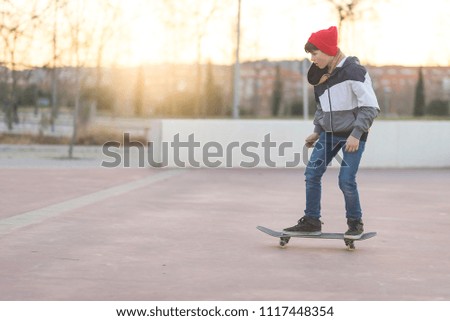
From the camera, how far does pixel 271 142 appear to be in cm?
2003

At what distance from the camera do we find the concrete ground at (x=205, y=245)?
611cm

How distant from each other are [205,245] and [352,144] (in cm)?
161

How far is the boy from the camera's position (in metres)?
7.64

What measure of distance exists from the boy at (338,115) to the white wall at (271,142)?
1122cm

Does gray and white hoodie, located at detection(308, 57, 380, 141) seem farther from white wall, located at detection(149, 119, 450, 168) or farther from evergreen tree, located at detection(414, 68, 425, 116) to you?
evergreen tree, located at detection(414, 68, 425, 116)

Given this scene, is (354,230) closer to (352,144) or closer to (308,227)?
(308,227)

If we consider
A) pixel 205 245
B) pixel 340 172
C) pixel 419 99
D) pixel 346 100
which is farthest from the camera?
pixel 419 99

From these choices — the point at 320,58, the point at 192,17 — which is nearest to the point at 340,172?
the point at 320,58

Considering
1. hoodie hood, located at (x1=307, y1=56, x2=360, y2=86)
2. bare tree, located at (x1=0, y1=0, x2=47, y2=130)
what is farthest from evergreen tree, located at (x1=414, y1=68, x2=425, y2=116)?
hoodie hood, located at (x1=307, y1=56, x2=360, y2=86)

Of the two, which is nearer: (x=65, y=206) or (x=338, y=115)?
(x=338, y=115)

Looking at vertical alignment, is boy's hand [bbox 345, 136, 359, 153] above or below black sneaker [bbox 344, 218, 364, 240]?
above

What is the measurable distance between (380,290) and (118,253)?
7.98ft

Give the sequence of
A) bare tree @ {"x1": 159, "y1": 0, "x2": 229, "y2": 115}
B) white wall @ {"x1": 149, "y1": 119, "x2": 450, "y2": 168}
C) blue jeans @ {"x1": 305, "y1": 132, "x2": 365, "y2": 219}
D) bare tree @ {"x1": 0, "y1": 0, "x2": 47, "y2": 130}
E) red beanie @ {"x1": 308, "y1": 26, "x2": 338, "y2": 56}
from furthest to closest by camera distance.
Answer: bare tree @ {"x1": 159, "y1": 0, "x2": 229, "y2": 115}, bare tree @ {"x1": 0, "y1": 0, "x2": 47, "y2": 130}, white wall @ {"x1": 149, "y1": 119, "x2": 450, "y2": 168}, blue jeans @ {"x1": 305, "y1": 132, "x2": 365, "y2": 219}, red beanie @ {"x1": 308, "y1": 26, "x2": 338, "y2": 56}

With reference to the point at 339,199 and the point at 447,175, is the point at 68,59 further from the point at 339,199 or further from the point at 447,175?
the point at 339,199
